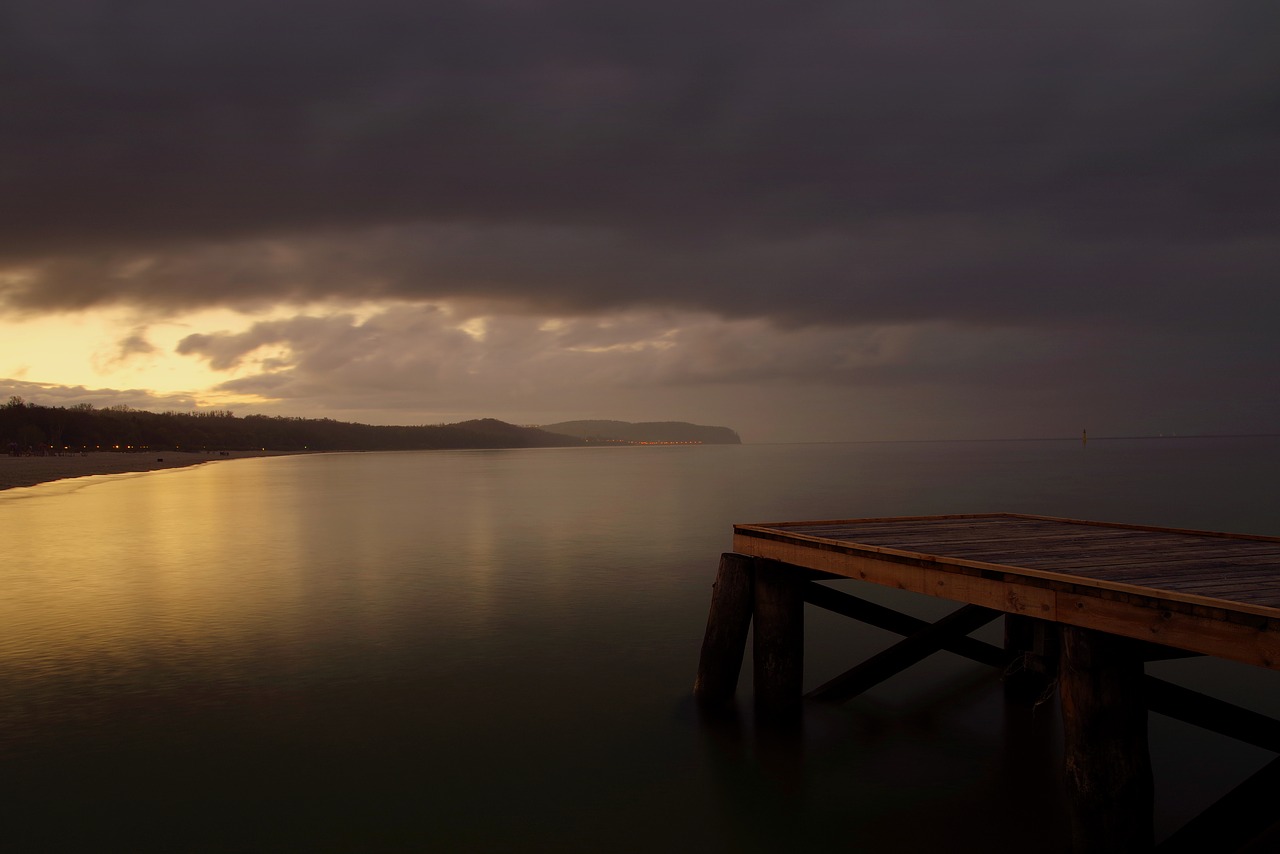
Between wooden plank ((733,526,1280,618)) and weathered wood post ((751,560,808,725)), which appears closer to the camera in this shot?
wooden plank ((733,526,1280,618))

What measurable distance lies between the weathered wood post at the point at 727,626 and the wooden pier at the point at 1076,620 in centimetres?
2

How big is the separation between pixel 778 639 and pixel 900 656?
1.36m

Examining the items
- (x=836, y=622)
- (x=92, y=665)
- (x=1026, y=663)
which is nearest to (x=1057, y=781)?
(x=1026, y=663)

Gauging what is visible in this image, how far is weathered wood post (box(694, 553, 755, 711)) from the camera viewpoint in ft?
30.2

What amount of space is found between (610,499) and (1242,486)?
41173mm

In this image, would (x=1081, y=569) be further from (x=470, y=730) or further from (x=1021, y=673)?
(x=470, y=730)

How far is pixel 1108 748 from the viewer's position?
546 cm

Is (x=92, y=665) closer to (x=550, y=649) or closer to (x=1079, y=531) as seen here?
(x=550, y=649)

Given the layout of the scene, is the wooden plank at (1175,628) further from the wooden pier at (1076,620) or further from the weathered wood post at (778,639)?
the weathered wood post at (778,639)

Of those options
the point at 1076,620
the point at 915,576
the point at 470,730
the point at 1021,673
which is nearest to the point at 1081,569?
the point at 1076,620

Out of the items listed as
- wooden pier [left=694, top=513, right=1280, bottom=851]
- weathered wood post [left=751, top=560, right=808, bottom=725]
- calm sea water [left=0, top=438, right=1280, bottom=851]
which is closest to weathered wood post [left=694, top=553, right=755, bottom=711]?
wooden pier [left=694, top=513, right=1280, bottom=851]

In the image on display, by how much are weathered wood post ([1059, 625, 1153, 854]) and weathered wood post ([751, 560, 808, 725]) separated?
3.48 m

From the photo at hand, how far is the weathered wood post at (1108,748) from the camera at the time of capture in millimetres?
5473

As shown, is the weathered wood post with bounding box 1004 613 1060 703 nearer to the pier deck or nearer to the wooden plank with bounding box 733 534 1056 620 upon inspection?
the pier deck
